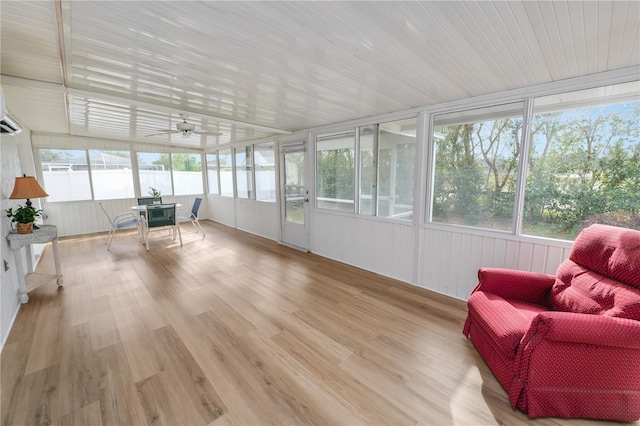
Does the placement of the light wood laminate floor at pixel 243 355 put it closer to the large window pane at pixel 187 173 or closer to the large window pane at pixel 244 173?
the large window pane at pixel 244 173

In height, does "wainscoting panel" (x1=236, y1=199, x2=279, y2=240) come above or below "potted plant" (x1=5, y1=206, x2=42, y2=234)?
below

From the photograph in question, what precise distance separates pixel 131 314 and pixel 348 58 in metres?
3.13

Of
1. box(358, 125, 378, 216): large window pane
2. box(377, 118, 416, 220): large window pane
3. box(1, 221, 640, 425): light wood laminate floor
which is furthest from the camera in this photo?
box(358, 125, 378, 216): large window pane

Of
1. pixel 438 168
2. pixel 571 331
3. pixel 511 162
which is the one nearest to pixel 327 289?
pixel 438 168

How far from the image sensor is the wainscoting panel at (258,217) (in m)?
5.63

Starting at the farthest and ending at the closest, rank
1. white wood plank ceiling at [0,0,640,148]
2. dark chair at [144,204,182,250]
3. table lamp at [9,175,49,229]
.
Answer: dark chair at [144,204,182,250] → table lamp at [9,175,49,229] → white wood plank ceiling at [0,0,640,148]

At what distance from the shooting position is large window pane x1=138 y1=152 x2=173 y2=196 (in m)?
6.83

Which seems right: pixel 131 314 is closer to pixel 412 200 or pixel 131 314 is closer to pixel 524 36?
pixel 412 200

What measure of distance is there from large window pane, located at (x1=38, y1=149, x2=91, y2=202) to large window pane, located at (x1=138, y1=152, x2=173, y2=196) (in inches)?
43.2

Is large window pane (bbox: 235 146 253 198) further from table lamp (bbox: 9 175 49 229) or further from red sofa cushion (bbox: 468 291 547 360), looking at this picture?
red sofa cushion (bbox: 468 291 547 360)

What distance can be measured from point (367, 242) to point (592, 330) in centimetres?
258

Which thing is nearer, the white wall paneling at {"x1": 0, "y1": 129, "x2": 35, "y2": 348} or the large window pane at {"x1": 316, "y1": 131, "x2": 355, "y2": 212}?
the white wall paneling at {"x1": 0, "y1": 129, "x2": 35, "y2": 348}

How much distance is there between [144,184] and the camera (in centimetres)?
691

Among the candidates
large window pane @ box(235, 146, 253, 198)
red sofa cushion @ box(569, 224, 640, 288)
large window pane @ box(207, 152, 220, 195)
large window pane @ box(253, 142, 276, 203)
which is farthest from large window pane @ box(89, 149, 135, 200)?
Answer: red sofa cushion @ box(569, 224, 640, 288)
